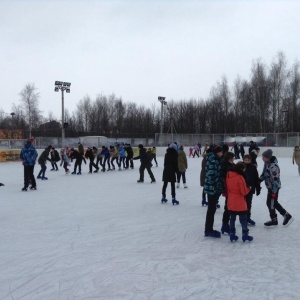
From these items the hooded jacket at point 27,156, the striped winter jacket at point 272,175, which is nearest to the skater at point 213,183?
the striped winter jacket at point 272,175

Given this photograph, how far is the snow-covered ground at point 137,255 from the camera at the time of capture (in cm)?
363

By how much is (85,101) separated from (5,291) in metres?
60.8

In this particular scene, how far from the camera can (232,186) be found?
512 centimetres

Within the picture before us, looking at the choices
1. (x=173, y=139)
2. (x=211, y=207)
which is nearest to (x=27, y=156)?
(x=211, y=207)

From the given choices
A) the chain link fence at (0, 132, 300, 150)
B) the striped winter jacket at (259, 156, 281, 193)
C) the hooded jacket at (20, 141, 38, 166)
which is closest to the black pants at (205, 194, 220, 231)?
the striped winter jacket at (259, 156, 281, 193)

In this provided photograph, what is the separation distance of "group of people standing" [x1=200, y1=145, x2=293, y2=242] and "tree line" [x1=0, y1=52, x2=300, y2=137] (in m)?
32.2

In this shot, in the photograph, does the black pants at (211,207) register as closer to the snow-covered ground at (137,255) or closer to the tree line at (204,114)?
the snow-covered ground at (137,255)

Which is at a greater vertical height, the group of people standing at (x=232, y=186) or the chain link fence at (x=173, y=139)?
the chain link fence at (x=173, y=139)

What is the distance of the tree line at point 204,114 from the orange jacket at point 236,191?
3272 cm

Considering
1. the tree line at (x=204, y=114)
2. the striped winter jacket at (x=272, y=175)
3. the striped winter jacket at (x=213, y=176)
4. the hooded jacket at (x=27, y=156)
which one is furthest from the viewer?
the tree line at (x=204, y=114)

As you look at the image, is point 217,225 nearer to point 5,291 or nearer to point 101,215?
point 101,215

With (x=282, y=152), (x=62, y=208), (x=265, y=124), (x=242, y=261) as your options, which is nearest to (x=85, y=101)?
(x=265, y=124)

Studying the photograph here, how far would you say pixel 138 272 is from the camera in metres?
4.12

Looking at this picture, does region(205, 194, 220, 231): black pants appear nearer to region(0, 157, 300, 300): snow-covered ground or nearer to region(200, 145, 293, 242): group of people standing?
region(200, 145, 293, 242): group of people standing
